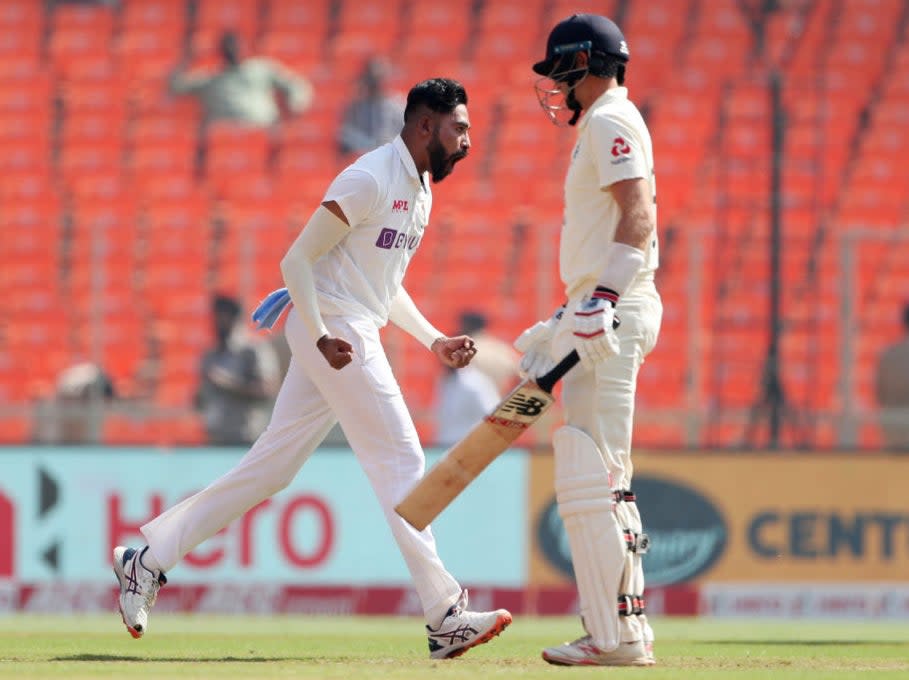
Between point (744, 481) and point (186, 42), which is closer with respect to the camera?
point (744, 481)

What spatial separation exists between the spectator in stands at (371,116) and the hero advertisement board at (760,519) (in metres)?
5.60

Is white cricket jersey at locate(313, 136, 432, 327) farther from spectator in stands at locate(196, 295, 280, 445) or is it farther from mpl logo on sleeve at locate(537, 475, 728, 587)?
spectator in stands at locate(196, 295, 280, 445)


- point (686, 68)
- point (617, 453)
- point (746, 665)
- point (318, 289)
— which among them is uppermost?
point (686, 68)

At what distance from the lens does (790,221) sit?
16.7 meters

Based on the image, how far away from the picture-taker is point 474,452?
6.58 metres

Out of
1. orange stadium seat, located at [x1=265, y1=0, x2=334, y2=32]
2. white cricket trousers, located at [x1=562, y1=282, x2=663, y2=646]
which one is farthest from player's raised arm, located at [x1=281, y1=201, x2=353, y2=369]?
orange stadium seat, located at [x1=265, y1=0, x2=334, y2=32]

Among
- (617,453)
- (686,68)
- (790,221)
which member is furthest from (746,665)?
(686,68)

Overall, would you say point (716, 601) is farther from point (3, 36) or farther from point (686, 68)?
point (3, 36)

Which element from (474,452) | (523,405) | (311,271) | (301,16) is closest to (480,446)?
(474,452)

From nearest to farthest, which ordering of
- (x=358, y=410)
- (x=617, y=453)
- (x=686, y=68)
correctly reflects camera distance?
(x=617, y=453) < (x=358, y=410) < (x=686, y=68)

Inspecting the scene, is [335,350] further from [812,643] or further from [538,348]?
[812,643]

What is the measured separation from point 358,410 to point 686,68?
12.2 metres

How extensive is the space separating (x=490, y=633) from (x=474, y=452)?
0.66 metres

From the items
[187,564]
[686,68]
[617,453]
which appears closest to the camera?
[617,453]
